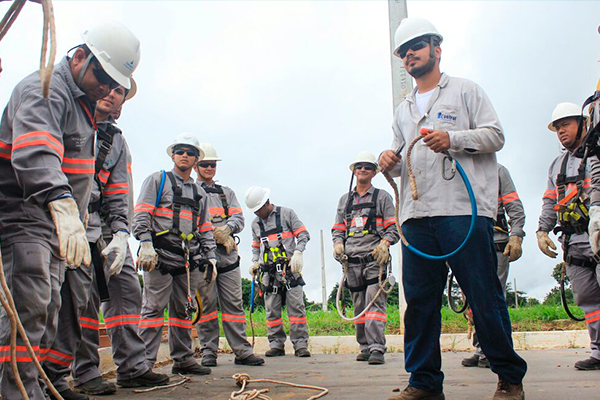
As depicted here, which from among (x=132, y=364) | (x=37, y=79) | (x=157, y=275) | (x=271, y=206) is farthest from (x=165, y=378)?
(x=271, y=206)

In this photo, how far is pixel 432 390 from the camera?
3.16 meters

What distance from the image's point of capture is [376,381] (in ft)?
14.7

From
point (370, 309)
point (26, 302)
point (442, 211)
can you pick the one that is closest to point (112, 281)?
point (26, 302)

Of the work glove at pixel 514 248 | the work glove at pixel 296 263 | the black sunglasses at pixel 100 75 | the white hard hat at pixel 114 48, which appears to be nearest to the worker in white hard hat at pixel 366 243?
the work glove at pixel 296 263

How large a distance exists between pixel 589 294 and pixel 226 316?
380 centimetres

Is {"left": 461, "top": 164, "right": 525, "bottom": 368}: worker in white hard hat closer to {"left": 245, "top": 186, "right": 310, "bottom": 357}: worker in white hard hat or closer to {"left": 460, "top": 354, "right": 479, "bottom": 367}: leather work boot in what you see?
{"left": 460, "top": 354, "right": 479, "bottom": 367}: leather work boot

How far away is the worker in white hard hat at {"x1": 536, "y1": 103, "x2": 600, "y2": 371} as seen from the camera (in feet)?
16.4

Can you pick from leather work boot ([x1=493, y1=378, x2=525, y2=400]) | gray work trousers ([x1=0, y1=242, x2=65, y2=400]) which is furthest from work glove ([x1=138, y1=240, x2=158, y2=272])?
leather work boot ([x1=493, y1=378, x2=525, y2=400])

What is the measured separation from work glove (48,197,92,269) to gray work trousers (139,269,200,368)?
2978mm

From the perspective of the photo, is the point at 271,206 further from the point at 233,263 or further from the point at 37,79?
the point at 37,79

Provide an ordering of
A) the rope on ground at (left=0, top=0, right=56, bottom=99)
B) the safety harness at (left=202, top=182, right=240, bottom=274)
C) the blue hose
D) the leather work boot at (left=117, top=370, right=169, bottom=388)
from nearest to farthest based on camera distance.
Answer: the rope on ground at (left=0, top=0, right=56, bottom=99)
the blue hose
the leather work boot at (left=117, top=370, right=169, bottom=388)
the safety harness at (left=202, top=182, right=240, bottom=274)

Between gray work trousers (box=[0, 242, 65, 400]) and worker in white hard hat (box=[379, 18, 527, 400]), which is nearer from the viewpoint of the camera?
gray work trousers (box=[0, 242, 65, 400])

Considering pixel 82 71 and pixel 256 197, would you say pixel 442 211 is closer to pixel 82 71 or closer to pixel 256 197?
pixel 82 71

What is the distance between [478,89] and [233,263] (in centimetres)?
401
